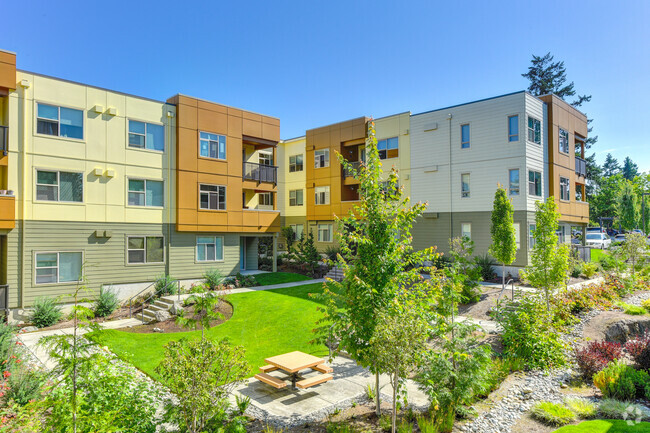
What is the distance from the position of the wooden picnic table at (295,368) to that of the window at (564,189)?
963 inches

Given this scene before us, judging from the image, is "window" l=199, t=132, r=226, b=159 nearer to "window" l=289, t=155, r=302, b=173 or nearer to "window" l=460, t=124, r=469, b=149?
"window" l=289, t=155, r=302, b=173

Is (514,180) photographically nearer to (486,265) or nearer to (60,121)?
(486,265)

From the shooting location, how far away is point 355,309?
7676 mm

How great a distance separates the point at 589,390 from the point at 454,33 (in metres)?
13.9

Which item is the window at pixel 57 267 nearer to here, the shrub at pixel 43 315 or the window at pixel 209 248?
the shrub at pixel 43 315

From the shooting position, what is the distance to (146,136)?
2053 cm

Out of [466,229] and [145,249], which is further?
[466,229]

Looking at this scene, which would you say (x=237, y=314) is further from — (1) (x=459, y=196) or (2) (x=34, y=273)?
(1) (x=459, y=196)

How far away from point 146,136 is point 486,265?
20667 mm

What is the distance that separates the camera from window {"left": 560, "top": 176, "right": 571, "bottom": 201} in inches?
1079

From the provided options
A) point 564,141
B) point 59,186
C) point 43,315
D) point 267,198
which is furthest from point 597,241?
point 43,315

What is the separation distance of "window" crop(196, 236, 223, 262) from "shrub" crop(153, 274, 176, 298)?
88.0 inches

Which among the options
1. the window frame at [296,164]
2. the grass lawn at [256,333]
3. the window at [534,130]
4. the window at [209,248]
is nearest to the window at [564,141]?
the window at [534,130]

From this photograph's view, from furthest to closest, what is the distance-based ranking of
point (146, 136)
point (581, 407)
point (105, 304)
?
point (146, 136), point (105, 304), point (581, 407)
